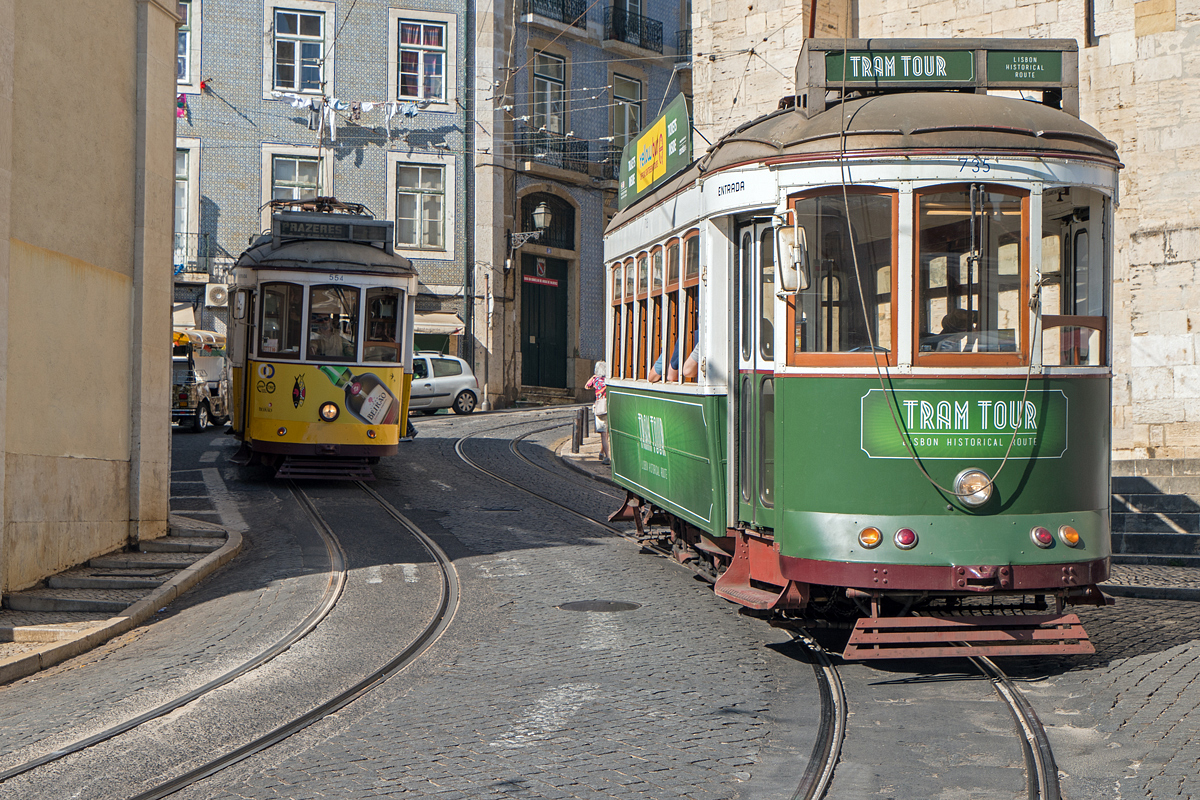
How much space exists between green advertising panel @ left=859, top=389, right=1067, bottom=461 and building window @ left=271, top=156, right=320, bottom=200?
28633 millimetres

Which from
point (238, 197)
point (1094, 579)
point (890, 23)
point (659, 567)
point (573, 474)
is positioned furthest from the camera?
point (238, 197)

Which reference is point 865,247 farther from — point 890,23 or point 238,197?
point 238,197

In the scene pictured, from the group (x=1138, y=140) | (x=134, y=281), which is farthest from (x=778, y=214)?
(x=1138, y=140)

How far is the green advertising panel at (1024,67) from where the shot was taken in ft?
24.0

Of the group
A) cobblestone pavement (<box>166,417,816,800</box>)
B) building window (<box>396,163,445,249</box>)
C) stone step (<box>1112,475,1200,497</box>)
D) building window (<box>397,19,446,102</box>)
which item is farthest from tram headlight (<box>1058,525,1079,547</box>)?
building window (<box>397,19,446,102</box>)

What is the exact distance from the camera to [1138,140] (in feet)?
45.1

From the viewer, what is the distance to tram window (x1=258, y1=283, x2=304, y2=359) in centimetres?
1526

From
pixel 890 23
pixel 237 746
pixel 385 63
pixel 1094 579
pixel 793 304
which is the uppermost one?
pixel 385 63

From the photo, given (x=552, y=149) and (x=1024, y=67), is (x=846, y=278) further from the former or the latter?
(x=552, y=149)

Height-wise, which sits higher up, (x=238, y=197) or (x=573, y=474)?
(x=238, y=197)

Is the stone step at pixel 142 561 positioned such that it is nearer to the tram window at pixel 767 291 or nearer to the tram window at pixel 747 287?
the tram window at pixel 747 287

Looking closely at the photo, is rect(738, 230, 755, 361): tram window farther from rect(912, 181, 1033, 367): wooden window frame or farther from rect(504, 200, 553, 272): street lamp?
rect(504, 200, 553, 272): street lamp

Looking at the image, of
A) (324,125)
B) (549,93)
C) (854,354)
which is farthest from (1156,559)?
(549,93)

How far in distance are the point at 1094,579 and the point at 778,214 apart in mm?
2691
